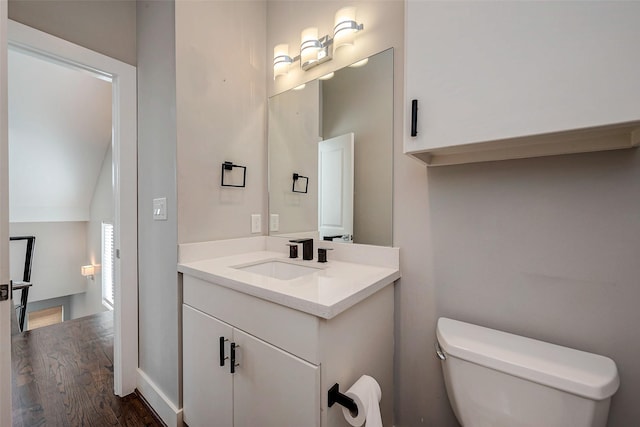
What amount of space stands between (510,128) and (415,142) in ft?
0.88

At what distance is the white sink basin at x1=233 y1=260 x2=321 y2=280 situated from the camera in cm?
141

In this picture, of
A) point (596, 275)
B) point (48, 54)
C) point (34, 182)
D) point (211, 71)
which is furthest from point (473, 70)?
point (34, 182)

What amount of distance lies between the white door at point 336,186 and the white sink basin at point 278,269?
243 millimetres

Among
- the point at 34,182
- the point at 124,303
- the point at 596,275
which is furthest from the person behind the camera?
the point at 34,182

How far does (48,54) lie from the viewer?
1357 millimetres

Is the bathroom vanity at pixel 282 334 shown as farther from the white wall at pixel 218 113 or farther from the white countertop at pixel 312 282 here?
the white wall at pixel 218 113

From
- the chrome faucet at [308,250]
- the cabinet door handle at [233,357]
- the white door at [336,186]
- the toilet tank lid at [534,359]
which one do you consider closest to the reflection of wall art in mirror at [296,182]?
the white door at [336,186]

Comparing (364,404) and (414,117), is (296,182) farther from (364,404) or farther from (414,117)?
(364,404)

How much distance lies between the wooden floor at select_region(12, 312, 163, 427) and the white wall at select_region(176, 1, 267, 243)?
1.15m

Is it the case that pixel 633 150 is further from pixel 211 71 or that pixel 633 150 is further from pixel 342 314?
pixel 211 71

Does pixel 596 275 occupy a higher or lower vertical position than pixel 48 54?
lower

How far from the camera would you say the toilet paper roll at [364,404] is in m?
0.82

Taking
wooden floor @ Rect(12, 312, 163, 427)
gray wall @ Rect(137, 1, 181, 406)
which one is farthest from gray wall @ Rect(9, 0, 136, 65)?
wooden floor @ Rect(12, 312, 163, 427)

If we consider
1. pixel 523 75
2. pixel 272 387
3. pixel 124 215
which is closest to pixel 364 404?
pixel 272 387
